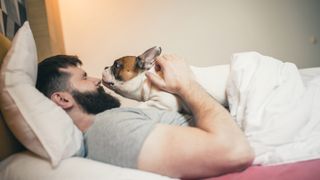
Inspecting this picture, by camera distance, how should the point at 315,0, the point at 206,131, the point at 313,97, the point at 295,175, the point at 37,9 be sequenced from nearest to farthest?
the point at 295,175 → the point at 206,131 → the point at 313,97 → the point at 37,9 → the point at 315,0

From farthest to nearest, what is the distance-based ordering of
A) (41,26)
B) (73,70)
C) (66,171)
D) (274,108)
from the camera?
(41,26) < (73,70) < (274,108) < (66,171)

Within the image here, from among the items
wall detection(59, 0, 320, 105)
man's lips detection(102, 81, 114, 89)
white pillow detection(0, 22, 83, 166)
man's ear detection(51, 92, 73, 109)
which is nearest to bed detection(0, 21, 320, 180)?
white pillow detection(0, 22, 83, 166)

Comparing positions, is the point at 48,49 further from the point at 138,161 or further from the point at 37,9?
the point at 138,161

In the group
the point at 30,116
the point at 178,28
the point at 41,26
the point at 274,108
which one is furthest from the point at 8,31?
the point at 178,28

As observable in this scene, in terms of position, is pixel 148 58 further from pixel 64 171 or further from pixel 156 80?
pixel 64 171

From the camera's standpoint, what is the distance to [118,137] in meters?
0.97

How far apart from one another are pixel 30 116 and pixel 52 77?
0.29 m

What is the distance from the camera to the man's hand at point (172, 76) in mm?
1149

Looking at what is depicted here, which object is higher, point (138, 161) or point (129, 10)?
point (129, 10)

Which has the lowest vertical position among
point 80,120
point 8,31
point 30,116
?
point 80,120

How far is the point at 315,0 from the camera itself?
116 inches

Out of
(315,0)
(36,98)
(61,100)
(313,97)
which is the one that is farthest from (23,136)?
(315,0)

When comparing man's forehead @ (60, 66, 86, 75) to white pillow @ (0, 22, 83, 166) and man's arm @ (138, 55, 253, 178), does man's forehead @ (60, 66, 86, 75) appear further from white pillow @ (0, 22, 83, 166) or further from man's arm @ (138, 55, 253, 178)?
man's arm @ (138, 55, 253, 178)

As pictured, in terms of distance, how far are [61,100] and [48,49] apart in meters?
0.84
